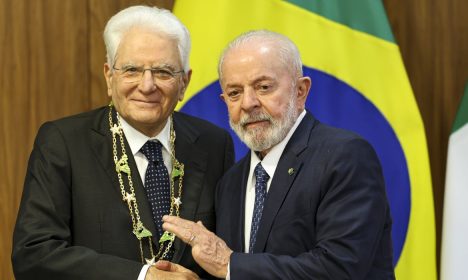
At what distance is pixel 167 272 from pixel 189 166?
408 millimetres

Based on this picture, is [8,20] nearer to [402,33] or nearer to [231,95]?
[231,95]

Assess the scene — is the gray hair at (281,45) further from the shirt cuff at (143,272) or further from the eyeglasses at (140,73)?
the shirt cuff at (143,272)

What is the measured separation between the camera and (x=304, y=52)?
2996 mm

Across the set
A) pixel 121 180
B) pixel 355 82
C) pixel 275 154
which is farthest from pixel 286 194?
pixel 355 82

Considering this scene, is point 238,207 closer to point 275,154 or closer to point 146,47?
point 275,154

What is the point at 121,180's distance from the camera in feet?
7.20

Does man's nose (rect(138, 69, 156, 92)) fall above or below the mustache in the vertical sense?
above

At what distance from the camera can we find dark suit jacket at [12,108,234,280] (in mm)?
2027

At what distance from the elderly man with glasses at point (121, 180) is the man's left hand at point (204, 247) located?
16 cm

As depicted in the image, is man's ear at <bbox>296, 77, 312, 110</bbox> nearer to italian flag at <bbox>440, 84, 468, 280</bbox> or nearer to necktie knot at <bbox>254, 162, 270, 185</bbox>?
necktie knot at <bbox>254, 162, 270, 185</bbox>

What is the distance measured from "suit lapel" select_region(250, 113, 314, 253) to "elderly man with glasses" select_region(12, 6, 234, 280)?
0.79ft

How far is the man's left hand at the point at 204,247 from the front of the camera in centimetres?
191

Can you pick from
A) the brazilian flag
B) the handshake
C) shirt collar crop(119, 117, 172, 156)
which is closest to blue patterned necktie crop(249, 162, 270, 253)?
the handshake

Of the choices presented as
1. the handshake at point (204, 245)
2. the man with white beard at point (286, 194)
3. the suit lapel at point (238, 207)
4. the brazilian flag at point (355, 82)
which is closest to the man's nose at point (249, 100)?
the man with white beard at point (286, 194)
